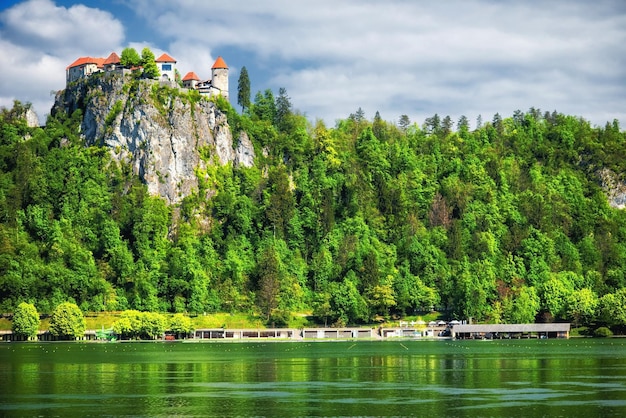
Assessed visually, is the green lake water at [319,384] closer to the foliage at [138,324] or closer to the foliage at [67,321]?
the foliage at [67,321]

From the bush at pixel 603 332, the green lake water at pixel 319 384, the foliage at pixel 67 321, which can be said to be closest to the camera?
the green lake water at pixel 319 384

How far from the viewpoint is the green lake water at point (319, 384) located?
69.7 metres

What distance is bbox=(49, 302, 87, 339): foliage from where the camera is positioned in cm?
18325

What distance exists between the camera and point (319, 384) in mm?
87125

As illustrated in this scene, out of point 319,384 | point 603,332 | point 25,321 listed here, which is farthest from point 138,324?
point 319,384

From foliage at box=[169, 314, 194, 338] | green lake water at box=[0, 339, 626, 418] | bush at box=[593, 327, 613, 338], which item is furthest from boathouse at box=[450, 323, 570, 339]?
green lake water at box=[0, 339, 626, 418]

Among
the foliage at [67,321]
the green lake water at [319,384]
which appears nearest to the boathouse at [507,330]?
the green lake water at [319,384]

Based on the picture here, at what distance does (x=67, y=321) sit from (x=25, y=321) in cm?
721

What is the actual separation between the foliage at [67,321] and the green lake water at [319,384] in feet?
159

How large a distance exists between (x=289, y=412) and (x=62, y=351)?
8236cm

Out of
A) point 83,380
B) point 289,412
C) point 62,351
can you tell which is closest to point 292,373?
point 83,380

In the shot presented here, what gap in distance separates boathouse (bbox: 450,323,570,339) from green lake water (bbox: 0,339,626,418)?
187 ft

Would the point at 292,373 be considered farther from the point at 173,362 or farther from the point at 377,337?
the point at 377,337

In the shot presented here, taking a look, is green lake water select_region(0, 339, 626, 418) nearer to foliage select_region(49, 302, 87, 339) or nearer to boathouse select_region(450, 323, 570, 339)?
foliage select_region(49, 302, 87, 339)
